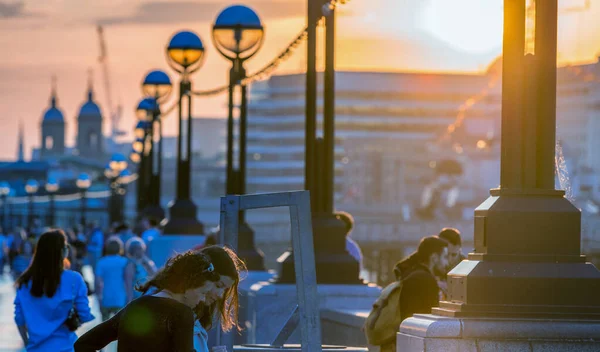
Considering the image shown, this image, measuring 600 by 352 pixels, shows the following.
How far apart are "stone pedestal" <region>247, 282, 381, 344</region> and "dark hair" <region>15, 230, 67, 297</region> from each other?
4.92 m

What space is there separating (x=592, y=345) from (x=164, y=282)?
238 cm

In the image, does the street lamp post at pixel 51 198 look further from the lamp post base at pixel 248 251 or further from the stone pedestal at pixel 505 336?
the stone pedestal at pixel 505 336

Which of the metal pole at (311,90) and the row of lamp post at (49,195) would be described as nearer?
the metal pole at (311,90)

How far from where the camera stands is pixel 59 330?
9.46 m

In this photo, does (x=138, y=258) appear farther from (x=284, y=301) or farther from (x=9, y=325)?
(x=9, y=325)

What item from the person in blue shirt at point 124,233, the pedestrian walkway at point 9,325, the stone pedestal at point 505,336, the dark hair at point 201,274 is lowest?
the pedestrian walkway at point 9,325

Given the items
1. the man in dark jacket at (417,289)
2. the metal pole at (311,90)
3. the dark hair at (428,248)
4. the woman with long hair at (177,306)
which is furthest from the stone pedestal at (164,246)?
the woman with long hair at (177,306)

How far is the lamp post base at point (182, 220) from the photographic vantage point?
25781 millimetres

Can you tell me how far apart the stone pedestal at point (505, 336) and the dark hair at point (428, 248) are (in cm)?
184

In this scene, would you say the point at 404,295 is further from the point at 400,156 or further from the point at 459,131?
the point at 459,131

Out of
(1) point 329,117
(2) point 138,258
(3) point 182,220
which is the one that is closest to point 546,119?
(1) point 329,117

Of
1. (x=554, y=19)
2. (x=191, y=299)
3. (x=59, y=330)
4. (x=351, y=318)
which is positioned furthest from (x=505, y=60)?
(x=351, y=318)

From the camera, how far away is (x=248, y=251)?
→ 1919cm

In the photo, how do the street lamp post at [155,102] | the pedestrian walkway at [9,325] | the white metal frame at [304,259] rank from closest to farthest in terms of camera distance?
the white metal frame at [304,259] → the pedestrian walkway at [9,325] → the street lamp post at [155,102]
